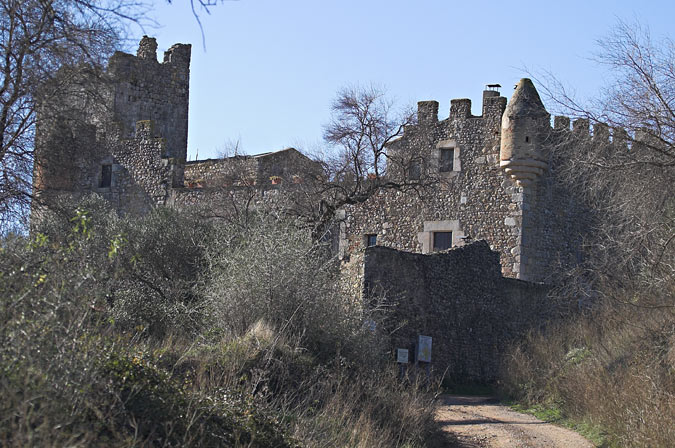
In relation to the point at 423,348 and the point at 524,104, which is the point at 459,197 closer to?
the point at 524,104

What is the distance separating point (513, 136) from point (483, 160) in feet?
3.86

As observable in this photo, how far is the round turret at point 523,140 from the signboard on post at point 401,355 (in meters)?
7.60

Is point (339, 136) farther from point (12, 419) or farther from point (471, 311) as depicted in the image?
point (12, 419)

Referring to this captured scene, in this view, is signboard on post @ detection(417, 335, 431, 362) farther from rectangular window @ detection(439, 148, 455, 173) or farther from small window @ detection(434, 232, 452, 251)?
rectangular window @ detection(439, 148, 455, 173)

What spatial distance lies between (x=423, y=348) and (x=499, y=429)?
4.51 meters

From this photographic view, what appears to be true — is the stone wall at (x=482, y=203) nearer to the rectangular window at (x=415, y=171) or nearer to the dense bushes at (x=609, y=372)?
the rectangular window at (x=415, y=171)

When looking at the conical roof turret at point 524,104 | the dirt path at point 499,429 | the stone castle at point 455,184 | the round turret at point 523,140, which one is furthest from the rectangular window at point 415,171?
the dirt path at point 499,429

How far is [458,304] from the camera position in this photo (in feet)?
62.5

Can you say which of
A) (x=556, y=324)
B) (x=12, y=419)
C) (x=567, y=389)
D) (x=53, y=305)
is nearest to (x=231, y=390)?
(x=53, y=305)

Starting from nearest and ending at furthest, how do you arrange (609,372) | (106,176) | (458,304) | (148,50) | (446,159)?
(609,372), (458,304), (446,159), (106,176), (148,50)

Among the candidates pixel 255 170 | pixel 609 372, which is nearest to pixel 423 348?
pixel 609 372

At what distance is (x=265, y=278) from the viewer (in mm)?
13219

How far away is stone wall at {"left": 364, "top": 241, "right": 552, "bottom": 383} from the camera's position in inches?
675

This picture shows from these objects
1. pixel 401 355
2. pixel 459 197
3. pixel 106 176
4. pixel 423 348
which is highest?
pixel 106 176
